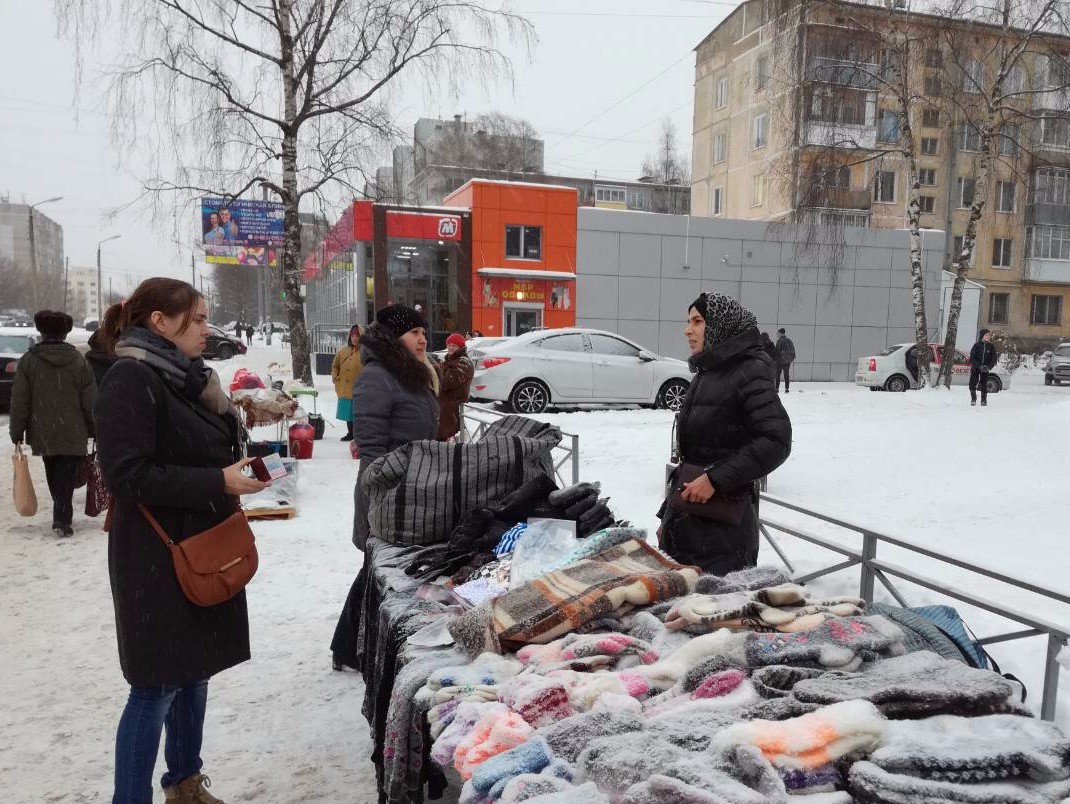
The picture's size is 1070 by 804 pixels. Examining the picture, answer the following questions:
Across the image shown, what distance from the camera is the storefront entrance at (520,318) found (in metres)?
24.9

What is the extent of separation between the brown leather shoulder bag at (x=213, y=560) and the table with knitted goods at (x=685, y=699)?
58 cm

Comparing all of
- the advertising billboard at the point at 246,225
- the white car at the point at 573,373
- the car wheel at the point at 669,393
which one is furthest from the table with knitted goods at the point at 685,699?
the advertising billboard at the point at 246,225

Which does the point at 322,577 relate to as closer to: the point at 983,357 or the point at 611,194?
the point at 983,357

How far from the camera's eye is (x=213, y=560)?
8.11ft

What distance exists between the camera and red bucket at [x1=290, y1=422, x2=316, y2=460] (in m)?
9.40

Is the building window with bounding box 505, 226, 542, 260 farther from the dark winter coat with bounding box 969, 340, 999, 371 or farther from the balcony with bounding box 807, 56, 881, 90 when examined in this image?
the dark winter coat with bounding box 969, 340, 999, 371

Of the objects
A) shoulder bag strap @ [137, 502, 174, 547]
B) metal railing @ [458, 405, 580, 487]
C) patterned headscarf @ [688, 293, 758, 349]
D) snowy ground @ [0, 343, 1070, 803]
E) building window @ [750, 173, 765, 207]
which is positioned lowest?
snowy ground @ [0, 343, 1070, 803]

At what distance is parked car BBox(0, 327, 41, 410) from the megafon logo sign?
11773 mm

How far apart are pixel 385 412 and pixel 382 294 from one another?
21215 mm

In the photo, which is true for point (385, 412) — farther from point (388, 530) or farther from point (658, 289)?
point (658, 289)

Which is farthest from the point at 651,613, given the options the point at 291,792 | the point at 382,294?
the point at 382,294

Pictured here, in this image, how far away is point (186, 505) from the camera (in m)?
2.39

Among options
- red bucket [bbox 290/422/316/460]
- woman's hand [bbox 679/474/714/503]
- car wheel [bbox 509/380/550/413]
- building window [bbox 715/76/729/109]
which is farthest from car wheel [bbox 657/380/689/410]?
building window [bbox 715/76/729/109]

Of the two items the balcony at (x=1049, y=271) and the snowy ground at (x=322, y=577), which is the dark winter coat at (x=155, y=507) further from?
the balcony at (x=1049, y=271)
